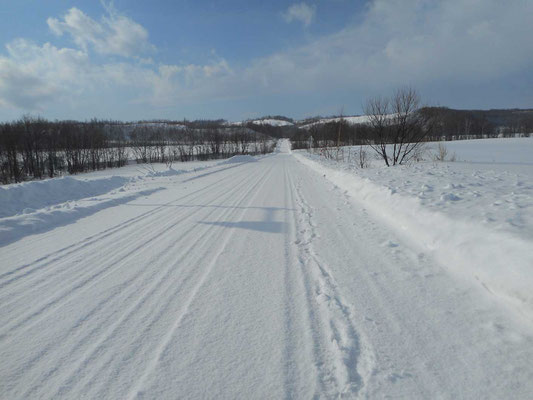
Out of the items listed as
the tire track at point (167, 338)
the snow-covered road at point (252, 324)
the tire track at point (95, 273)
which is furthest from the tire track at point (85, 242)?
the tire track at point (167, 338)

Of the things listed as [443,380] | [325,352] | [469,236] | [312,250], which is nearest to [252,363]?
[325,352]

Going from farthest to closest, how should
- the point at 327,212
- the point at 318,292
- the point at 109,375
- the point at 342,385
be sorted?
the point at 327,212 < the point at 318,292 < the point at 109,375 < the point at 342,385

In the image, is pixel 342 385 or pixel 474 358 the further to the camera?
pixel 474 358

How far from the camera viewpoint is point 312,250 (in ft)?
13.6

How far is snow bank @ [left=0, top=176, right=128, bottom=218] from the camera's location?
29.0ft

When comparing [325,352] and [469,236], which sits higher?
[469,236]

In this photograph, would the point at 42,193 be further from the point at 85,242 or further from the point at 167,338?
the point at 167,338

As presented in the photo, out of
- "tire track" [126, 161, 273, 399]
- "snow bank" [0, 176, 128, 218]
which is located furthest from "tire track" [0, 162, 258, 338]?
"snow bank" [0, 176, 128, 218]

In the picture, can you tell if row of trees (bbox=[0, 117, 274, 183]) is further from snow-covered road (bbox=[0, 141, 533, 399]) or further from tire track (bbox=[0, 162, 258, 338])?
snow-covered road (bbox=[0, 141, 533, 399])

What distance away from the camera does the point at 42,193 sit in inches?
422

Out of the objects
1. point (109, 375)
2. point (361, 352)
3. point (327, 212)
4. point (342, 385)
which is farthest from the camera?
point (327, 212)

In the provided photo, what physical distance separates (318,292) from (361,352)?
93 cm

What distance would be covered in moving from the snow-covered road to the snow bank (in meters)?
6.12

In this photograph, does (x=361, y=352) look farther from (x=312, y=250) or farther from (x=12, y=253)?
(x=12, y=253)
